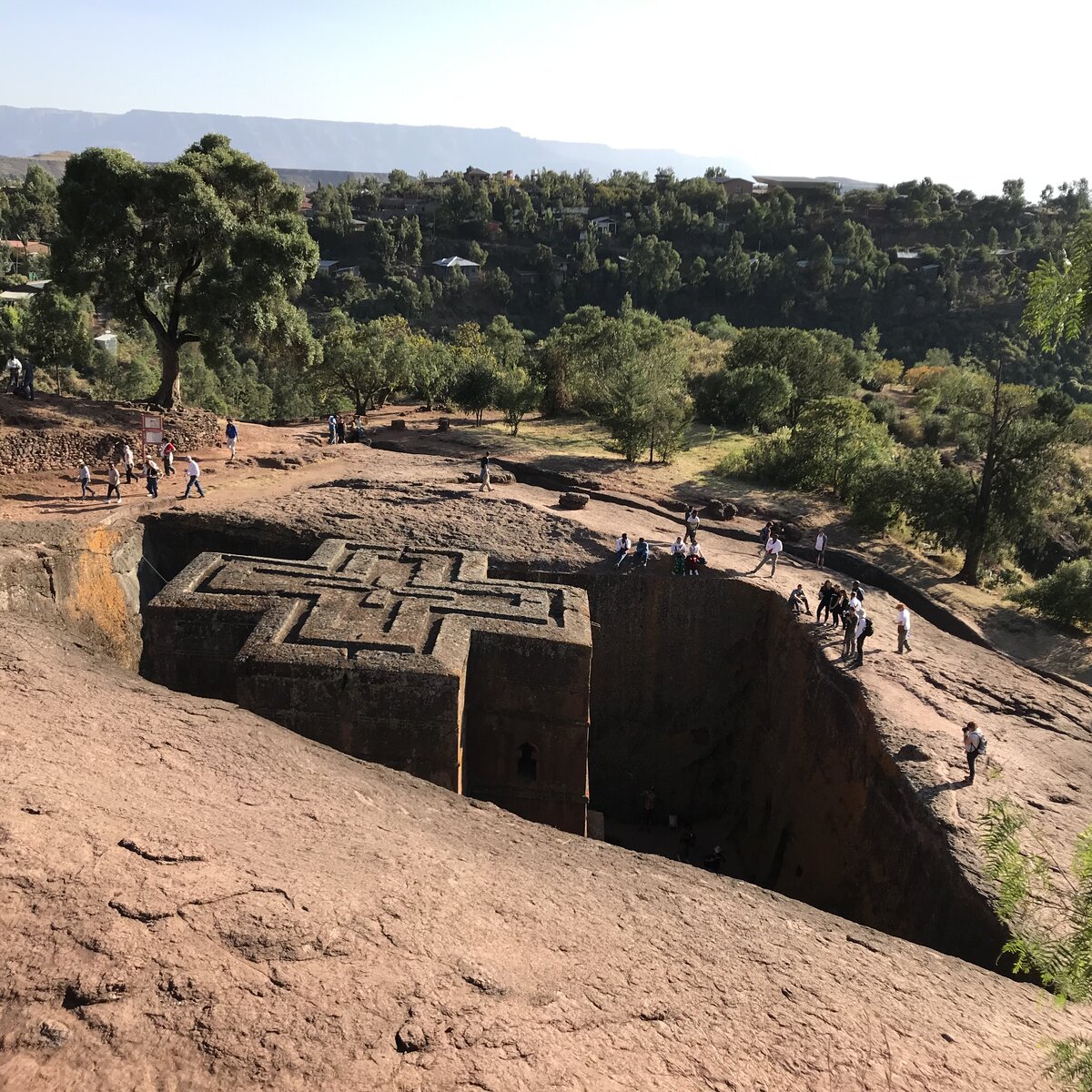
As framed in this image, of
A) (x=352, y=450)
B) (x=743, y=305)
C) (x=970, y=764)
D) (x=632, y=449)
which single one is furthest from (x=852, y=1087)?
(x=743, y=305)

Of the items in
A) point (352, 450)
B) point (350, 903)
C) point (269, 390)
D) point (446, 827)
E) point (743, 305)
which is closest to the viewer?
point (350, 903)

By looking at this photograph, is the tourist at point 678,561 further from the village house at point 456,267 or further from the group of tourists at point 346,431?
the village house at point 456,267

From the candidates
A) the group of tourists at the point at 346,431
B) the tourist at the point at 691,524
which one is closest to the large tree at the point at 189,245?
the group of tourists at the point at 346,431

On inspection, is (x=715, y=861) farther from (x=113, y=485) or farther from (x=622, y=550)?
(x=113, y=485)

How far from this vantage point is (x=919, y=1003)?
6934 millimetres

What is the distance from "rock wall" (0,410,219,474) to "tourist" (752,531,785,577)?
548 inches

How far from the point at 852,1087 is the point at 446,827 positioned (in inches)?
157

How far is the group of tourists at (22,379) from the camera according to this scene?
1959 centimetres

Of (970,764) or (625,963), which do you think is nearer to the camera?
(625,963)

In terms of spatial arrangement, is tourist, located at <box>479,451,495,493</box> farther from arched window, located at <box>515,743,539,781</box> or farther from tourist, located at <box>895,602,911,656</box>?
tourist, located at <box>895,602,911,656</box>

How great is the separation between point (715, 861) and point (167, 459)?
14.2m

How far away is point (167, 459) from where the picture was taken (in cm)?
1864

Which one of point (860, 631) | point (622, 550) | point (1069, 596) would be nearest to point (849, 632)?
point (860, 631)

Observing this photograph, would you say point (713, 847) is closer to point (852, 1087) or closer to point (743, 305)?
point (852, 1087)
